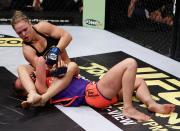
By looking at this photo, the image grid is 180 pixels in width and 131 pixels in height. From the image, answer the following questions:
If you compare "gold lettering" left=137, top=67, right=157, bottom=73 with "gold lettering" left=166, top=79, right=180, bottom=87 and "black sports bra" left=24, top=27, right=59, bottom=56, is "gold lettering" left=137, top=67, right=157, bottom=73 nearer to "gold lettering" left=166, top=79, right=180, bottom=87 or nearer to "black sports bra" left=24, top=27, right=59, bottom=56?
"gold lettering" left=166, top=79, right=180, bottom=87

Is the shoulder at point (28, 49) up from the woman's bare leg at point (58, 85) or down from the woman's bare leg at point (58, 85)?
up

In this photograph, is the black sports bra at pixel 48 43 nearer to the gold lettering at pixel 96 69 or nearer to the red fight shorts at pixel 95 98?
the red fight shorts at pixel 95 98

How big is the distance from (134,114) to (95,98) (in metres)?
0.27

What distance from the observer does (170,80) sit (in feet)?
12.1

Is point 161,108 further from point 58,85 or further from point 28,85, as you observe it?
point 28,85

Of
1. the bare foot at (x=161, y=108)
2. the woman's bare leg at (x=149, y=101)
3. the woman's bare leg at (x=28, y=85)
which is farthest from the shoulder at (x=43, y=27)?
the bare foot at (x=161, y=108)

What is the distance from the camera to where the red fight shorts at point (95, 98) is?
2928mm

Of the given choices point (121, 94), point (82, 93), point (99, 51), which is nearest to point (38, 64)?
point (82, 93)

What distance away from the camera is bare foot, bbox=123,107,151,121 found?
9.28 ft

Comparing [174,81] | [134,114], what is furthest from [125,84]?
[174,81]

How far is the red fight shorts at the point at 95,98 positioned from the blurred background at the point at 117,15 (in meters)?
1.78

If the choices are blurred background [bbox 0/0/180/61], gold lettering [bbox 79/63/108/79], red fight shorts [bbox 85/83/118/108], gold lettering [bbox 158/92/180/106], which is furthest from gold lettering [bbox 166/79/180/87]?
blurred background [bbox 0/0/180/61]

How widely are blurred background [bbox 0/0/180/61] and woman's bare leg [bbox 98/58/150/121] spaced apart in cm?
179

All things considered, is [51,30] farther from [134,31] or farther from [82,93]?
[134,31]
